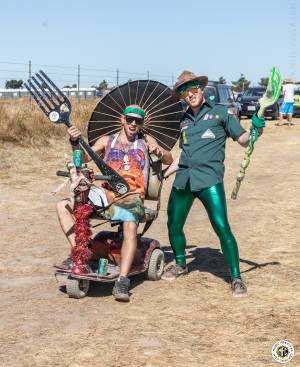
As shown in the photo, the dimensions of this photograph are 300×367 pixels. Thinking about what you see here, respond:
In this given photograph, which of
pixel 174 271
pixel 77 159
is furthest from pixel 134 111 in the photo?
pixel 174 271

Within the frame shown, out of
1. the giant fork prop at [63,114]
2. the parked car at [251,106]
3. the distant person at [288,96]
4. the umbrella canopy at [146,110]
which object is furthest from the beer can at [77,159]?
the parked car at [251,106]

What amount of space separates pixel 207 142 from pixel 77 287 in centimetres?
180

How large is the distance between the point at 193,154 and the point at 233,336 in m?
1.90

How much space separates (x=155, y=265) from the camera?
6.48 metres

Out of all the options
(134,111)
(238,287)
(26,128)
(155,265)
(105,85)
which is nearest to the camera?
(238,287)

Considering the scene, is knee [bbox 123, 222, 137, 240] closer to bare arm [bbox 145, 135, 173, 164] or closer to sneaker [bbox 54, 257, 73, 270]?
sneaker [bbox 54, 257, 73, 270]

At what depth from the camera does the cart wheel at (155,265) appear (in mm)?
6457

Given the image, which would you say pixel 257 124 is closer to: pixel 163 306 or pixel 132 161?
pixel 132 161

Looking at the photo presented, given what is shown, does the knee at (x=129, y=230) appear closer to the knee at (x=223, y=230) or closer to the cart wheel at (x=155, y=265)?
the cart wheel at (x=155, y=265)

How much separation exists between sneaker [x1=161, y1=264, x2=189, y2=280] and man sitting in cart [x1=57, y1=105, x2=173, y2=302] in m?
0.77

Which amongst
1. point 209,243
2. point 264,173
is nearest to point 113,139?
point 209,243

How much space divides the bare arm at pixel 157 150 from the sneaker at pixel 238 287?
53.4 inches

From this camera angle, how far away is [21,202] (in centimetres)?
1068

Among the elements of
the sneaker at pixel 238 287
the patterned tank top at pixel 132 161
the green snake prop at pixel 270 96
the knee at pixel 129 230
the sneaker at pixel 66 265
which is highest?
the green snake prop at pixel 270 96
